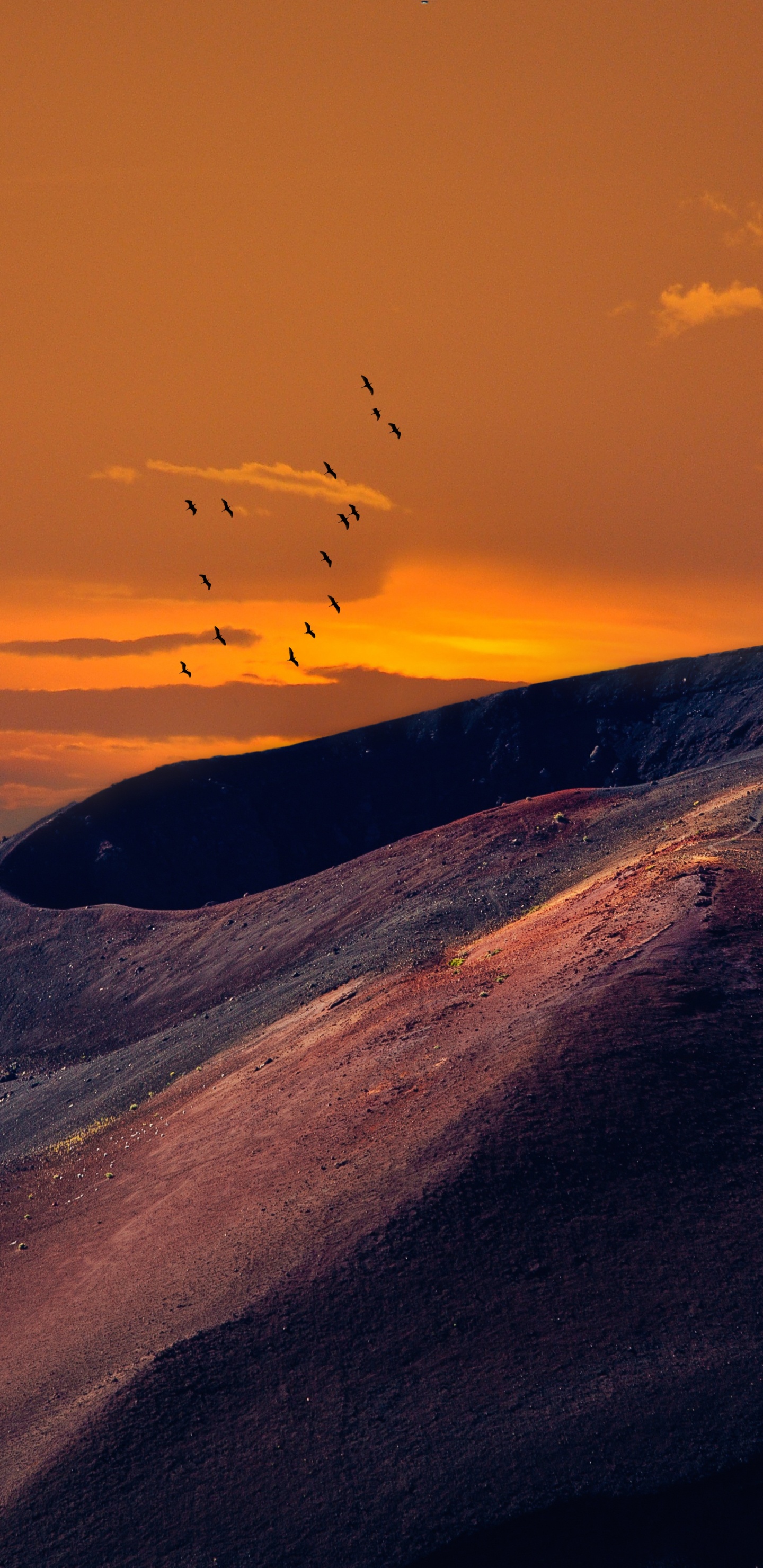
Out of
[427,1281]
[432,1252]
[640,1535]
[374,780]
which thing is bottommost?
[640,1535]

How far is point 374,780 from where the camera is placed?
12219 cm

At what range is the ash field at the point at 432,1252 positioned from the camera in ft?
66.3

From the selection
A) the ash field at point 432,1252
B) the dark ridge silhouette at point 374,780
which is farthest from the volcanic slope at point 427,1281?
the dark ridge silhouette at point 374,780

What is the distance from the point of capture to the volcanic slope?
20.6m

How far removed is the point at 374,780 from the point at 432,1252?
97.9 meters

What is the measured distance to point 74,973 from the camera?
241 feet

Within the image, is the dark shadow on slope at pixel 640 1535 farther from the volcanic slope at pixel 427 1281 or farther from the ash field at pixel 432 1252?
the volcanic slope at pixel 427 1281

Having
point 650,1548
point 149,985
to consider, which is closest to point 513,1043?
point 650,1548

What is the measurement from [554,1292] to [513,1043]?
8933 mm

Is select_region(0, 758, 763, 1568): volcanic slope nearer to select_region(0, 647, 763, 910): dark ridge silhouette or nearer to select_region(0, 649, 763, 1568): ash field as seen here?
select_region(0, 649, 763, 1568): ash field

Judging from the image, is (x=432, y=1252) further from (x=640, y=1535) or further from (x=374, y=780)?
(x=374, y=780)

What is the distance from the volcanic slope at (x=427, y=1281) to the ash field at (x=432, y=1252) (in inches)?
2.8

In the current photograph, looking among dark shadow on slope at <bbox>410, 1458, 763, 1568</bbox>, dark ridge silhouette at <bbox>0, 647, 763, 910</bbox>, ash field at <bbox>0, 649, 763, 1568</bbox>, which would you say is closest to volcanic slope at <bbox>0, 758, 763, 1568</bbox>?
ash field at <bbox>0, 649, 763, 1568</bbox>

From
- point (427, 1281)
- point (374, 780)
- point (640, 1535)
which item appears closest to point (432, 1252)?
point (427, 1281)
